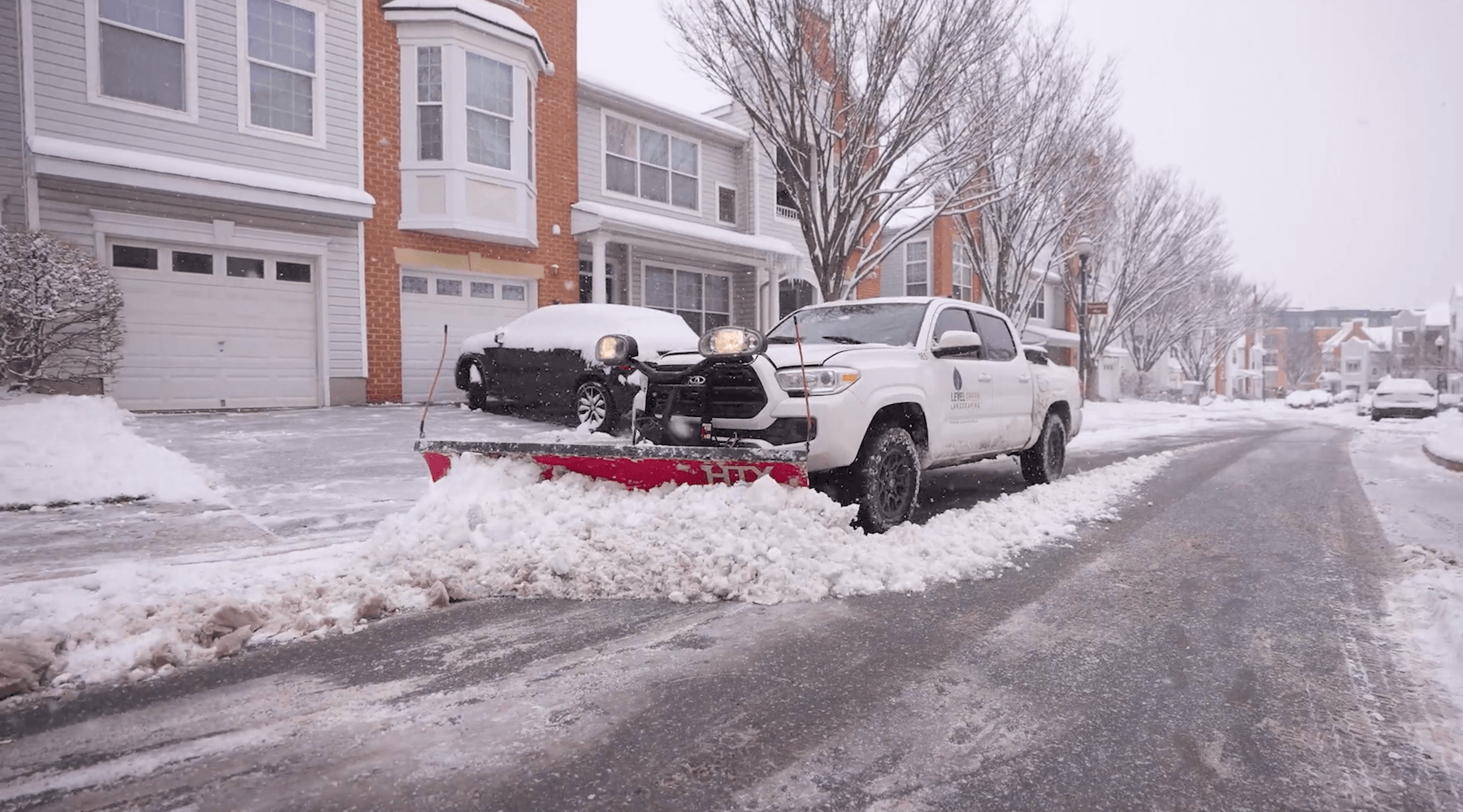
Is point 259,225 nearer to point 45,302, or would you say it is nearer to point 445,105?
point 445,105

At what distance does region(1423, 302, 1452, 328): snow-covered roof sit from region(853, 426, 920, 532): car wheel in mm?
102230

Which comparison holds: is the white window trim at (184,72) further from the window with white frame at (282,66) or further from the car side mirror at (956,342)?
the car side mirror at (956,342)

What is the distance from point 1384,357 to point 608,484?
110886 mm

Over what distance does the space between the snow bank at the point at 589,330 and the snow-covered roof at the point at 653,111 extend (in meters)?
7.20

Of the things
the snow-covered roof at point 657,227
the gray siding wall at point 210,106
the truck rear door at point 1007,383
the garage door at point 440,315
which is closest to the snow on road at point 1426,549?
the truck rear door at point 1007,383

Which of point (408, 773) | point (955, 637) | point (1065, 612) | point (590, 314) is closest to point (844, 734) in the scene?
point (955, 637)

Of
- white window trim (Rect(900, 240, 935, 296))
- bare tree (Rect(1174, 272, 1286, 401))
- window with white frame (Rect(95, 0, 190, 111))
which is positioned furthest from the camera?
bare tree (Rect(1174, 272, 1286, 401))

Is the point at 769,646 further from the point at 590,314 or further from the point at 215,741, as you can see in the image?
the point at 590,314

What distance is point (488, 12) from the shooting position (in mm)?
13453

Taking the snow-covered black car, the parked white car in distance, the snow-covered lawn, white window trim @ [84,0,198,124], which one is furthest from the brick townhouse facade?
the parked white car in distance

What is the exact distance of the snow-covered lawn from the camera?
3.44 meters

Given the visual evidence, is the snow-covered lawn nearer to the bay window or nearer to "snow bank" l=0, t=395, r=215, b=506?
"snow bank" l=0, t=395, r=215, b=506

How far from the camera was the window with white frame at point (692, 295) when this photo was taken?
18188 millimetres

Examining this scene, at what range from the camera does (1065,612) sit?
153 inches
